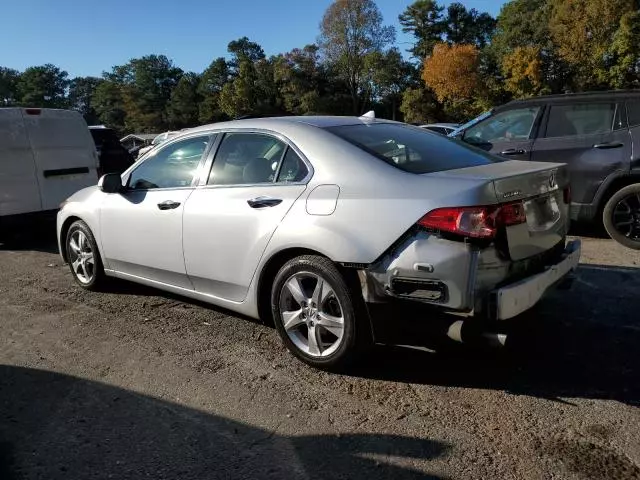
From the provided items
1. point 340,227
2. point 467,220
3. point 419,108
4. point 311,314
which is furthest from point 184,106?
point 467,220

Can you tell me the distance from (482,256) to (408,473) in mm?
1115

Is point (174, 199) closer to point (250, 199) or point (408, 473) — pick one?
point (250, 199)

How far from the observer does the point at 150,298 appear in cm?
507

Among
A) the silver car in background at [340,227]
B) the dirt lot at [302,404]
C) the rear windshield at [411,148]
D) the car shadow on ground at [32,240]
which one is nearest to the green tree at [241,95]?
the car shadow on ground at [32,240]

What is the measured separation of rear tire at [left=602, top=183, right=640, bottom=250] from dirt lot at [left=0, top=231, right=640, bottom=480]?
7.04 feet

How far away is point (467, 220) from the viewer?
2830mm

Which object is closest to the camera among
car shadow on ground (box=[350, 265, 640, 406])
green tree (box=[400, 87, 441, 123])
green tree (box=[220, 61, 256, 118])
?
car shadow on ground (box=[350, 265, 640, 406])

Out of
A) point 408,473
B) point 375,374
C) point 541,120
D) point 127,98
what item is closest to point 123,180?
point 375,374

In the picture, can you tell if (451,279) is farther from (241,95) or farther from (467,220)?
(241,95)

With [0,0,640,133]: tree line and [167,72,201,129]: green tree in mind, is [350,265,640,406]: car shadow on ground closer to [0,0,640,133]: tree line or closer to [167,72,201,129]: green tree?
[0,0,640,133]: tree line

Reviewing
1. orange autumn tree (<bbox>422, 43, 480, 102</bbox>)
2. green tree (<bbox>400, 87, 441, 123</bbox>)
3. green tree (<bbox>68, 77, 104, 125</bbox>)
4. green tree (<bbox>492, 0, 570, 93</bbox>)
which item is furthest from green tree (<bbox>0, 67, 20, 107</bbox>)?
green tree (<bbox>492, 0, 570, 93</bbox>)

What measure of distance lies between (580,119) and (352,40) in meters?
78.6

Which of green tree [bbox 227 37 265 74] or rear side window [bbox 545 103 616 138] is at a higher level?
green tree [bbox 227 37 265 74]

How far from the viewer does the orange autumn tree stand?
62875 mm
